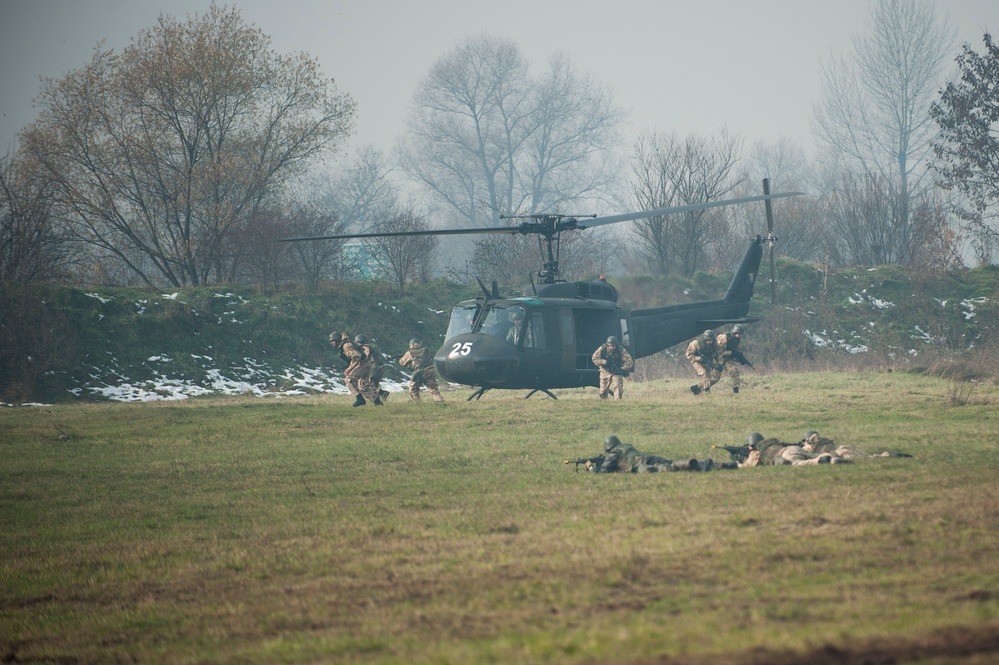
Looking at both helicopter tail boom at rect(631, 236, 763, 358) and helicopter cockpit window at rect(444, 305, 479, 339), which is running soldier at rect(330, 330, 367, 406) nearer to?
helicopter cockpit window at rect(444, 305, 479, 339)

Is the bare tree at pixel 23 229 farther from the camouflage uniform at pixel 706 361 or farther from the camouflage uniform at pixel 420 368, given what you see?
the camouflage uniform at pixel 706 361

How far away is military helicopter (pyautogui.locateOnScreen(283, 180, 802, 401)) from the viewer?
67.7 ft

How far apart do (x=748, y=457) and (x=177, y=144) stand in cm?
3005

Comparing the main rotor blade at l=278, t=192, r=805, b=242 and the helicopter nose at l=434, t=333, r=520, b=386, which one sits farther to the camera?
the helicopter nose at l=434, t=333, r=520, b=386

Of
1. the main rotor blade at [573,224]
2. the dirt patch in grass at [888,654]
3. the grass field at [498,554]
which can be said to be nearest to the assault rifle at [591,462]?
the grass field at [498,554]

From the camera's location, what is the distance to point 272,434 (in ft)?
→ 55.6

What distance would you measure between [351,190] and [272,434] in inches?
2411

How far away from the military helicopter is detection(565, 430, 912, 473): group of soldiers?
8144mm

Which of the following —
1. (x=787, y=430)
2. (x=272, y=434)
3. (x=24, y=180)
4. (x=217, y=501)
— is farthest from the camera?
(x=24, y=180)

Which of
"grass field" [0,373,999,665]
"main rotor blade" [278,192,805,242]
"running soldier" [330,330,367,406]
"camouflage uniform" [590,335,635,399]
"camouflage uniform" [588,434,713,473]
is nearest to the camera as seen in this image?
"grass field" [0,373,999,665]

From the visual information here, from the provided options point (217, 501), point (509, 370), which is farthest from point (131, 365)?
point (217, 501)

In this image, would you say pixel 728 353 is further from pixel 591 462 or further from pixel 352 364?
pixel 591 462

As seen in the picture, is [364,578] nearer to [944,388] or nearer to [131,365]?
[944,388]

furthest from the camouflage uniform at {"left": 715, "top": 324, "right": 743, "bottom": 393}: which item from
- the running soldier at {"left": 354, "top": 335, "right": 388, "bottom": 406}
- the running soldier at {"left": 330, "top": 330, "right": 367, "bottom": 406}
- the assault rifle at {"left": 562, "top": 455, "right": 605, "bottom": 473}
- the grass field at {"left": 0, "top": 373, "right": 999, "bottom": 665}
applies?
the assault rifle at {"left": 562, "top": 455, "right": 605, "bottom": 473}
